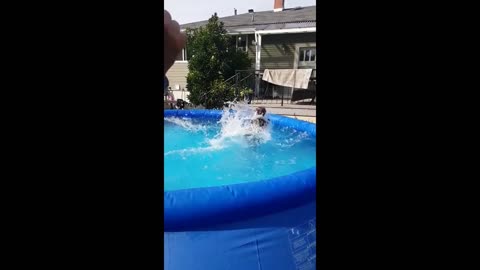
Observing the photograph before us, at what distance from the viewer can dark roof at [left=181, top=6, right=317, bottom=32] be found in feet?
58.0

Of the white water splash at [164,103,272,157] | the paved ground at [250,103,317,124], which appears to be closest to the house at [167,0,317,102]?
the paved ground at [250,103,317,124]

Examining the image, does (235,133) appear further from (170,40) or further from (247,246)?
(170,40)

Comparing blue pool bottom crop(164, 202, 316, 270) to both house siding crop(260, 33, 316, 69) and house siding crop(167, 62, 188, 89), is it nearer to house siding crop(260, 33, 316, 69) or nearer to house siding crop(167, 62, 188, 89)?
house siding crop(260, 33, 316, 69)

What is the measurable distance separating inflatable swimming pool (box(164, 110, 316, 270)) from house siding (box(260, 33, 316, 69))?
49.7 ft

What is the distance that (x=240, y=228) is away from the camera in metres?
2.78

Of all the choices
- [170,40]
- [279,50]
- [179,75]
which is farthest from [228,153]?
[179,75]

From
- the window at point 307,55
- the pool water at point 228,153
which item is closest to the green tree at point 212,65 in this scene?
the window at point 307,55

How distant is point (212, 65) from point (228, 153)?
9.49m

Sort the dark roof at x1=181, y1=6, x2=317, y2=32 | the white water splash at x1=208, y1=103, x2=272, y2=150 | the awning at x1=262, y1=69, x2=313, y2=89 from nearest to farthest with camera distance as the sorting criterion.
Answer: the white water splash at x1=208, y1=103, x2=272, y2=150, the awning at x1=262, y1=69, x2=313, y2=89, the dark roof at x1=181, y1=6, x2=317, y2=32
